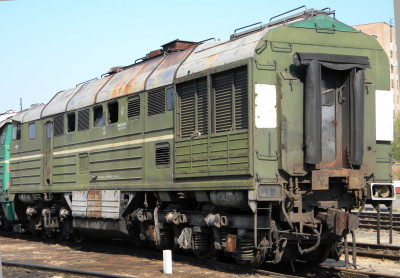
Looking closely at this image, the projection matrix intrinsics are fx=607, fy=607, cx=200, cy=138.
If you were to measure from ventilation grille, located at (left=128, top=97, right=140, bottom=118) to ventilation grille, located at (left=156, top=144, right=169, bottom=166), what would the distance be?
1264 mm

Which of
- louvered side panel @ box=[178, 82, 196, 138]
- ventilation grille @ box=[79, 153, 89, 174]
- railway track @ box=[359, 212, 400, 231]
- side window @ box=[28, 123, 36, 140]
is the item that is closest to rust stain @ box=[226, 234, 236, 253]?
louvered side panel @ box=[178, 82, 196, 138]

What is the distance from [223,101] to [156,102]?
7.82 feet

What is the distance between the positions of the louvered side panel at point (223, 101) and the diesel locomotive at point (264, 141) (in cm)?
2

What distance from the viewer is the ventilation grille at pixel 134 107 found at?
1429cm

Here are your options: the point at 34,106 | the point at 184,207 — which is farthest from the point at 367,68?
the point at 34,106

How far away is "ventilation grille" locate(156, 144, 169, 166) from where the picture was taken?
13164 millimetres

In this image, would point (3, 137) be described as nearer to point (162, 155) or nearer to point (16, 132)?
point (16, 132)

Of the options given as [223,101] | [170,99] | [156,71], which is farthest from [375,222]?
[223,101]

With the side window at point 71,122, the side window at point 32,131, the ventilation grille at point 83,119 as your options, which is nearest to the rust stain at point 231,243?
the ventilation grille at point 83,119

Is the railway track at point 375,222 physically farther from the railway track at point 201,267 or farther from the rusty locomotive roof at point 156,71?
the rusty locomotive roof at point 156,71

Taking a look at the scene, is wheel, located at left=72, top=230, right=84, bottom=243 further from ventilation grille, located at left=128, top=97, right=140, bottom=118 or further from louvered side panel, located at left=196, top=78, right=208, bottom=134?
louvered side panel, located at left=196, top=78, right=208, bottom=134

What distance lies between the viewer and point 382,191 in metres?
11.8

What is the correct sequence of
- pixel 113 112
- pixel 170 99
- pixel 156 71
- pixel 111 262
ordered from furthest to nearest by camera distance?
Result: pixel 113 112 < pixel 156 71 < pixel 111 262 < pixel 170 99

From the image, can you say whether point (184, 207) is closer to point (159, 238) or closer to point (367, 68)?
point (159, 238)
